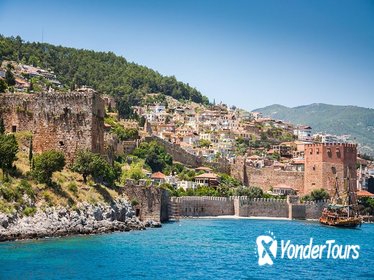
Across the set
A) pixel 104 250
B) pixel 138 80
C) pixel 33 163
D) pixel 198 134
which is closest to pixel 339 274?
pixel 104 250

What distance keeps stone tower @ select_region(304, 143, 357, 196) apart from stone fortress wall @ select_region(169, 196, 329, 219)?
8.90ft

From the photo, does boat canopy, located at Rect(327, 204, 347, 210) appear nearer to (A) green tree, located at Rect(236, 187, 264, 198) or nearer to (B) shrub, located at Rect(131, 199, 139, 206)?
(A) green tree, located at Rect(236, 187, 264, 198)

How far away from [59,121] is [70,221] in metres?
6.41

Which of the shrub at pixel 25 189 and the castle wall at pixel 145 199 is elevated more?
the shrub at pixel 25 189

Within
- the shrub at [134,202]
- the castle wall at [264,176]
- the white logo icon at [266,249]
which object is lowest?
the white logo icon at [266,249]

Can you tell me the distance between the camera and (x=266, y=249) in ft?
103

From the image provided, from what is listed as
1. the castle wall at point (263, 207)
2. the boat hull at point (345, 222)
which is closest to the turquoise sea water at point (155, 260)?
the boat hull at point (345, 222)

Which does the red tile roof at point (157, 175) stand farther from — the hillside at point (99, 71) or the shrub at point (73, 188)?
the hillside at point (99, 71)

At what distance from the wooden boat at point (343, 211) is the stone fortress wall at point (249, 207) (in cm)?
163

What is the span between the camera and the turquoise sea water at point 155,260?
21.9m

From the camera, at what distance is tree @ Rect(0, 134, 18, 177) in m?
29.6

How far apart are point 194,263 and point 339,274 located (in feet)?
17.9

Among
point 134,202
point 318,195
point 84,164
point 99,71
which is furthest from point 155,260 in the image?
point 99,71

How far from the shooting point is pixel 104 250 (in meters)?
26.1
